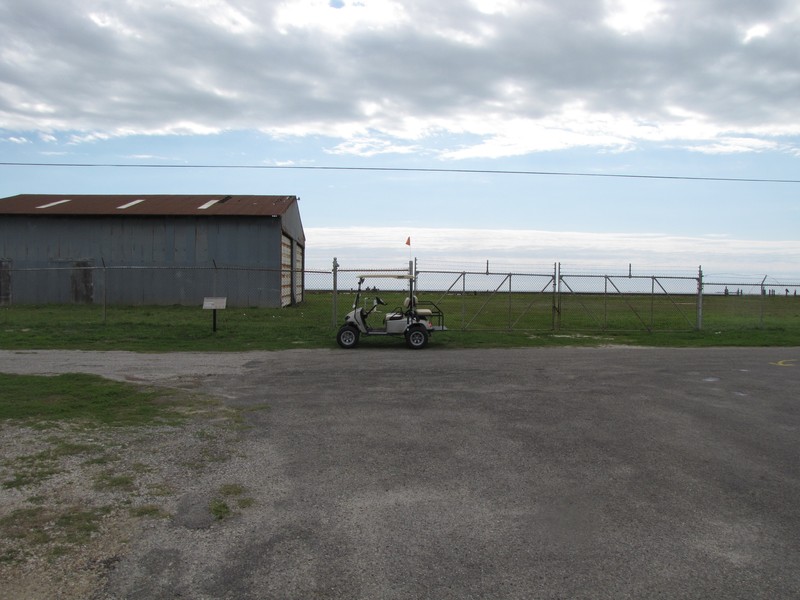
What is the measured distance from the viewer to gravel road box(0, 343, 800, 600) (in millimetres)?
3611

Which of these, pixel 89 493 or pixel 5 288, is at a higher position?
pixel 5 288

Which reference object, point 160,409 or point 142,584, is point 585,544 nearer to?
point 142,584

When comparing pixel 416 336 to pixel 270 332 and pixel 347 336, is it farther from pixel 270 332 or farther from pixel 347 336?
pixel 270 332

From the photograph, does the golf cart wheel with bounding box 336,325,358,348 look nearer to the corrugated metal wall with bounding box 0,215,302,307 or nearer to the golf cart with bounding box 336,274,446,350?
the golf cart with bounding box 336,274,446,350

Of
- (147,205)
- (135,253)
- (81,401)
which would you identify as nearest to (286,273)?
(135,253)

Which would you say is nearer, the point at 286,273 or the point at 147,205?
the point at 286,273

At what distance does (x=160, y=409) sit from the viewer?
307 inches

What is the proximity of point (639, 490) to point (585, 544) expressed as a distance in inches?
51.1

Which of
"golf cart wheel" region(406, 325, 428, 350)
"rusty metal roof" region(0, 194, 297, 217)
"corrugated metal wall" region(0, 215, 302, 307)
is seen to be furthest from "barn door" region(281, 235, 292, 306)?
"golf cart wheel" region(406, 325, 428, 350)

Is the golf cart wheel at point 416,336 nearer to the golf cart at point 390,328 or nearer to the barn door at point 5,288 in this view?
the golf cart at point 390,328

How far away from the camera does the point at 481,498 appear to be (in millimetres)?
4902

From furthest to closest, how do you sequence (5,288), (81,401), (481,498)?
1. (5,288)
2. (81,401)
3. (481,498)

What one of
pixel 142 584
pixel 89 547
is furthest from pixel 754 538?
pixel 89 547

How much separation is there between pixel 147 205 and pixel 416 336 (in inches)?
782
